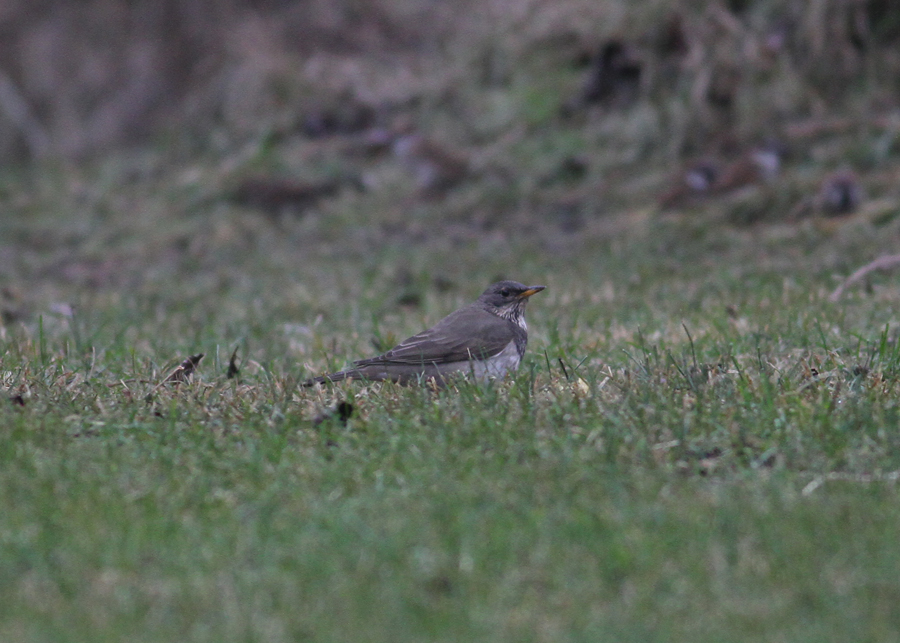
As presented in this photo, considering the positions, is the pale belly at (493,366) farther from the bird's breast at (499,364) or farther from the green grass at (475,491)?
the green grass at (475,491)

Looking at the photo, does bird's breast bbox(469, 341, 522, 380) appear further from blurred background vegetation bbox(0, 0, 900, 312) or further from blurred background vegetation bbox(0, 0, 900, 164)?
blurred background vegetation bbox(0, 0, 900, 164)

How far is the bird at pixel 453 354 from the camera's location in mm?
5621

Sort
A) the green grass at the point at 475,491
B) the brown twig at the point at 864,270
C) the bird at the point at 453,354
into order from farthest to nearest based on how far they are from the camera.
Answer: the brown twig at the point at 864,270, the bird at the point at 453,354, the green grass at the point at 475,491

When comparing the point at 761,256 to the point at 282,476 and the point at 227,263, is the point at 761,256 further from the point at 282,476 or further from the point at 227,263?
the point at 282,476

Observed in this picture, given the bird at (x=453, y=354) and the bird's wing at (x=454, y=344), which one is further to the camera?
the bird's wing at (x=454, y=344)

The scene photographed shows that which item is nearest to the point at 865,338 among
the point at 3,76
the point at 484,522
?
the point at 484,522

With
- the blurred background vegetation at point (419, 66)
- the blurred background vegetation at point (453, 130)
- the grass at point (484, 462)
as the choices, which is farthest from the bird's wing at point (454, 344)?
the blurred background vegetation at point (419, 66)

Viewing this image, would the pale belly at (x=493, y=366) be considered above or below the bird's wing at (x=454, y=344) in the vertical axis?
below

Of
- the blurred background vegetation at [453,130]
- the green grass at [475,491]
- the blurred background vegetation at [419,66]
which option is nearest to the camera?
the green grass at [475,491]

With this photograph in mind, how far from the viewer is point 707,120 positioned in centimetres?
1177

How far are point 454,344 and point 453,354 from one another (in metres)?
0.05

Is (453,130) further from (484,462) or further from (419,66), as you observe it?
(484,462)

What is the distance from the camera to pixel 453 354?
5.83 m

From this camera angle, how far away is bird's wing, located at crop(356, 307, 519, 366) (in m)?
5.75
